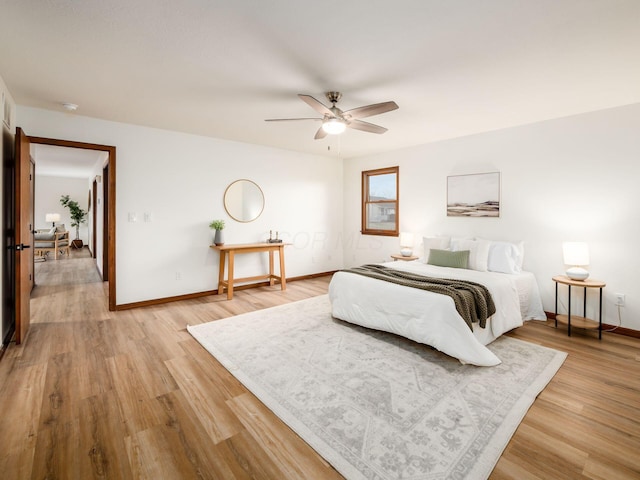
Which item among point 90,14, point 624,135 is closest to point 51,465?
point 90,14

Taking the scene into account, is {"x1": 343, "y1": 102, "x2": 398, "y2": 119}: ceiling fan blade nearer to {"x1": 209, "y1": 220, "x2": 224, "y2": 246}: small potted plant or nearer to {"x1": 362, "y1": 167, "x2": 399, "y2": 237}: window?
{"x1": 209, "y1": 220, "x2": 224, "y2": 246}: small potted plant

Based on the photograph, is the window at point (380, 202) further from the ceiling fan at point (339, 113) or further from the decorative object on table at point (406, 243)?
the ceiling fan at point (339, 113)

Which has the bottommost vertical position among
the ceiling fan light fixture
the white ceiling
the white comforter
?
the white comforter

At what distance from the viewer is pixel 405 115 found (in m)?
3.77

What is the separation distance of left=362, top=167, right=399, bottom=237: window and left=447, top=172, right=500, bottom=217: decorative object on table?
110cm

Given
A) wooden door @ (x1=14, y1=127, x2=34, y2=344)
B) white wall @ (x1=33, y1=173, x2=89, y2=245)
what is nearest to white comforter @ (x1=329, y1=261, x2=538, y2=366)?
wooden door @ (x1=14, y1=127, x2=34, y2=344)

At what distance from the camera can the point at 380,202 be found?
6160 millimetres

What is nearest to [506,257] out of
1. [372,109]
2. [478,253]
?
[478,253]

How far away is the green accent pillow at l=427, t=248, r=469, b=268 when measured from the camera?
162 inches

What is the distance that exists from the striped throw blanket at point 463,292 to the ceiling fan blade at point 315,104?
1784 millimetres

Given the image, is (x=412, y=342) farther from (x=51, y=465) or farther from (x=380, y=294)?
(x=51, y=465)

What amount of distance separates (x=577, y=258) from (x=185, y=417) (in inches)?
163

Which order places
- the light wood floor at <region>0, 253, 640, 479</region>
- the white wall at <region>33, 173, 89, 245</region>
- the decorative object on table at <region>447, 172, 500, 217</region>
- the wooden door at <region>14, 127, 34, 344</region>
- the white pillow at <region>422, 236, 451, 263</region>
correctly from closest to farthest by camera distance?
the light wood floor at <region>0, 253, 640, 479</region> → the wooden door at <region>14, 127, 34, 344</region> → the decorative object on table at <region>447, 172, 500, 217</region> → the white pillow at <region>422, 236, 451, 263</region> → the white wall at <region>33, 173, 89, 245</region>

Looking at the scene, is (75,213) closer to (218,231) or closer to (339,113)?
(218,231)
